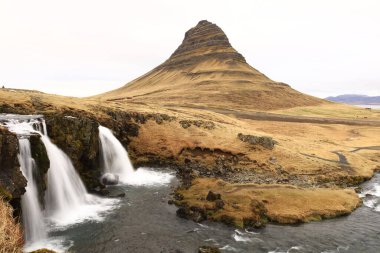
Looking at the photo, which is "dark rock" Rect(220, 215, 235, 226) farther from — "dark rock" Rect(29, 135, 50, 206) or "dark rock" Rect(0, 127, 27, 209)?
"dark rock" Rect(0, 127, 27, 209)

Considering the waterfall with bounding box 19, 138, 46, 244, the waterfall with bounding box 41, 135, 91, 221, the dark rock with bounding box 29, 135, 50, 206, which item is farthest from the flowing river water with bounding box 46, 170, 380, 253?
the dark rock with bounding box 29, 135, 50, 206

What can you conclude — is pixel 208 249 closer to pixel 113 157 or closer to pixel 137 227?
pixel 137 227

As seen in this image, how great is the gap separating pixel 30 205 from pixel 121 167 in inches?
854

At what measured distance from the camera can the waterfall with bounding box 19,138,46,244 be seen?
29.1 meters

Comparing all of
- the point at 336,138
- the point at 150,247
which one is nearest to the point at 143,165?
the point at 150,247

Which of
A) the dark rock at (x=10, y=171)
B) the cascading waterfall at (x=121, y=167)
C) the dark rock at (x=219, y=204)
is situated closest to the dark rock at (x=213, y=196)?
the dark rock at (x=219, y=204)

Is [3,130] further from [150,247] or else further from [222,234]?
[222,234]

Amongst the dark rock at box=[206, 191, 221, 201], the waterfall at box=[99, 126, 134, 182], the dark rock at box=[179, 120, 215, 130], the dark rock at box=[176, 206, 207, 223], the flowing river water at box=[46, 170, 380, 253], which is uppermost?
the dark rock at box=[179, 120, 215, 130]

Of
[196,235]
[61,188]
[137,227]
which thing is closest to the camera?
[196,235]

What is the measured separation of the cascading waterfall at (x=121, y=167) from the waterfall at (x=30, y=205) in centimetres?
1647

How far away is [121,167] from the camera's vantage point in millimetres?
52031

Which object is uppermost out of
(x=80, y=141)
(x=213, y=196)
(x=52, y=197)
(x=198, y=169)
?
(x=80, y=141)

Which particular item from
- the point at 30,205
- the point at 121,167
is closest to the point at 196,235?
the point at 30,205

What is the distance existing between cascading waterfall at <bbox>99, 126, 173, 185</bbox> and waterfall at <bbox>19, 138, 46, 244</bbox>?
648 inches
